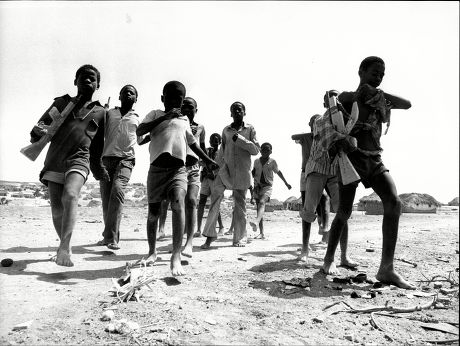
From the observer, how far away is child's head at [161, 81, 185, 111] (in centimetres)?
402

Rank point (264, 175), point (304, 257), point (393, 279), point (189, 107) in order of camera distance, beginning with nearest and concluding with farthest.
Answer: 1. point (393, 279)
2. point (304, 257)
3. point (189, 107)
4. point (264, 175)

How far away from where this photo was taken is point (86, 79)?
424 cm

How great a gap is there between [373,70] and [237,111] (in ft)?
8.11

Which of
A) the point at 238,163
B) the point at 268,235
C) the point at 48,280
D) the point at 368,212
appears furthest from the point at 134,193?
the point at 48,280

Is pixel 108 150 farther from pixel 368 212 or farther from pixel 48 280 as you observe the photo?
pixel 368 212

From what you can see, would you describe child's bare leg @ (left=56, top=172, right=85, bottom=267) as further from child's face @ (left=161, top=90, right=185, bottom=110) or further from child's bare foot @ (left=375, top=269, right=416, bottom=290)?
child's bare foot @ (left=375, top=269, right=416, bottom=290)

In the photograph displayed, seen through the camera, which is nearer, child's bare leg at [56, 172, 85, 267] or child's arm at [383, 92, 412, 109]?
child's bare leg at [56, 172, 85, 267]

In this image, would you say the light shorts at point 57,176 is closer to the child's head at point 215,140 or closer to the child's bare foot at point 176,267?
the child's bare foot at point 176,267

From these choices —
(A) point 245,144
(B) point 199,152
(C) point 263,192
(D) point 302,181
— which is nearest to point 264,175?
(C) point 263,192

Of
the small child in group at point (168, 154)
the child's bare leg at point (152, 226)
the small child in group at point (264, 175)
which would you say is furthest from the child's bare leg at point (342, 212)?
the small child in group at point (264, 175)

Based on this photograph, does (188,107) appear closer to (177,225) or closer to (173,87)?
(173,87)

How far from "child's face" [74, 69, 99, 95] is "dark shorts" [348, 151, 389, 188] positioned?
2.95 m

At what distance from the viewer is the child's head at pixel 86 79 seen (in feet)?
13.9

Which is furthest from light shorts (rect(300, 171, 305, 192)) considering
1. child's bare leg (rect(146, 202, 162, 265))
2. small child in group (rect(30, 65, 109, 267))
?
small child in group (rect(30, 65, 109, 267))
